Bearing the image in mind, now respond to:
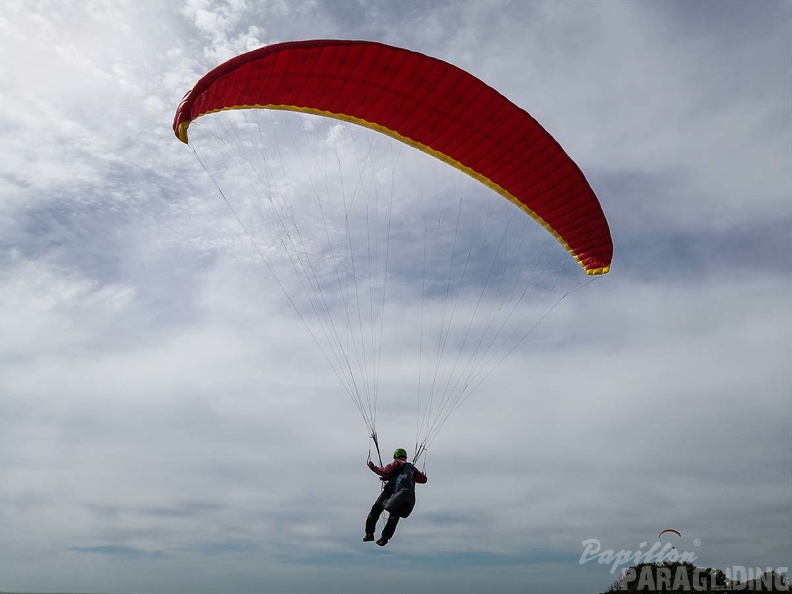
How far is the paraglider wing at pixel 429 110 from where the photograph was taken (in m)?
11.5

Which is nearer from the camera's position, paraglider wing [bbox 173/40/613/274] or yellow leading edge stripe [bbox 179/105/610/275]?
paraglider wing [bbox 173/40/613/274]

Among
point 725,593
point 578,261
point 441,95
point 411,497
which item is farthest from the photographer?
point 725,593

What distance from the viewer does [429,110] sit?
1342 cm

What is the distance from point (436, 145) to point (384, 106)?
5.20ft

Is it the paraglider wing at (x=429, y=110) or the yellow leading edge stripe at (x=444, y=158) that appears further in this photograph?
the yellow leading edge stripe at (x=444, y=158)

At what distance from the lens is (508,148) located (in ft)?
45.8

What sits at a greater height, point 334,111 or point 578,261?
point 334,111

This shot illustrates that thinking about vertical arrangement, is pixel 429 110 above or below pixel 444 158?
above

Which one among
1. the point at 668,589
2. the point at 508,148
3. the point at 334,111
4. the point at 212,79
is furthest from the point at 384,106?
the point at 668,589

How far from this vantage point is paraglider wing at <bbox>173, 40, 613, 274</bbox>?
11453 millimetres

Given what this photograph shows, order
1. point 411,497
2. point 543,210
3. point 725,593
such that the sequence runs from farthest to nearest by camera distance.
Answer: point 725,593 → point 543,210 → point 411,497

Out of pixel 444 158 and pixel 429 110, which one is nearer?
pixel 429 110

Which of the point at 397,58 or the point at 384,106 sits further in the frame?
the point at 384,106

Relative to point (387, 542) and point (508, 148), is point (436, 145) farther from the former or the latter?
point (387, 542)
